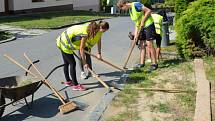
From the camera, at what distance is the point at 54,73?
10219mm

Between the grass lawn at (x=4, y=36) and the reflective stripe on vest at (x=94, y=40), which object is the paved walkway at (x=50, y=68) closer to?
the grass lawn at (x=4, y=36)

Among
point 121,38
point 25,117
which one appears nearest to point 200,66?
point 25,117

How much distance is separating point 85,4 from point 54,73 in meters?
33.5

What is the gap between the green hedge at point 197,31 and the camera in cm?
1048

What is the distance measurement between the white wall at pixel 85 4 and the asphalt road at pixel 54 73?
21.7 meters

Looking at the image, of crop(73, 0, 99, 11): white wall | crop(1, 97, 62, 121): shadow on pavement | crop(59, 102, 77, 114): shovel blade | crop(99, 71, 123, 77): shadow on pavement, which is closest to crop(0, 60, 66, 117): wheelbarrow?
crop(1, 97, 62, 121): shadow on pavement

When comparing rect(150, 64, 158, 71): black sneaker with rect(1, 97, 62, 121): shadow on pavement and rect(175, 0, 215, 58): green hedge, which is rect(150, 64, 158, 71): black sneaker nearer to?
rect(175, 0, 215, 58): green hedge

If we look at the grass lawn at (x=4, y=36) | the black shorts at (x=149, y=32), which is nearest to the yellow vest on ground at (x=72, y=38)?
the black shorts at (x=149, y=32)

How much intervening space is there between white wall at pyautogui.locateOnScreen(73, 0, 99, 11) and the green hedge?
1154 inches

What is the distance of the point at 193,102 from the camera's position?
726cm

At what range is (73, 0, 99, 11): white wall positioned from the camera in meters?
40.3

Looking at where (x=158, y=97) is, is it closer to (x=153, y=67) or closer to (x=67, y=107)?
(x=67, y=107)

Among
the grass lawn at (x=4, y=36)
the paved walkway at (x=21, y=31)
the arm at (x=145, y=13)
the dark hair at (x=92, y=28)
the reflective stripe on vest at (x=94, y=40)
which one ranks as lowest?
the paved walkway at (x=21, y=31)

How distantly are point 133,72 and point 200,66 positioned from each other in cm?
148
